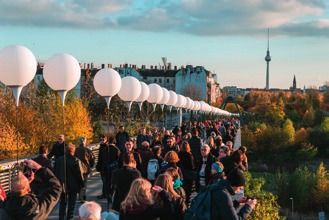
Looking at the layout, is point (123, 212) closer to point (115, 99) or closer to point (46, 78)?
point (46, 78)

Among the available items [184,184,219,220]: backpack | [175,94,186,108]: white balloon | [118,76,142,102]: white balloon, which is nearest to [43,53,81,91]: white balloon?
[184,184,219,220]: backpack

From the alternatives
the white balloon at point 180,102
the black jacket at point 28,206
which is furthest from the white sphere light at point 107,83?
the white balloon at point 180,102

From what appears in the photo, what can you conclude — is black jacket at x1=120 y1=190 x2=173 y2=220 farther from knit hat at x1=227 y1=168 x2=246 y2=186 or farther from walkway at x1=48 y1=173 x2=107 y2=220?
walkway at x1=48 y1=173 x2=107 y2=220

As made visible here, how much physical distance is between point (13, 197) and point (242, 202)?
2649mm

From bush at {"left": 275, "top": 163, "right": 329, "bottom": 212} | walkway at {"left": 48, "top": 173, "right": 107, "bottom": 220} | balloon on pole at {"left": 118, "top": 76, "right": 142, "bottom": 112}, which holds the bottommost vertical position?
bush at {"left": 275, "top": 163, "right": 329, "bottom": 212}

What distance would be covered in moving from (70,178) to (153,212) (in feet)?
15.5

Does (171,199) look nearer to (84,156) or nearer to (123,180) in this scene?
(123,180)

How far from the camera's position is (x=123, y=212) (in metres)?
6.72

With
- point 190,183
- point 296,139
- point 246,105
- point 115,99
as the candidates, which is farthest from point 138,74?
point 190,183

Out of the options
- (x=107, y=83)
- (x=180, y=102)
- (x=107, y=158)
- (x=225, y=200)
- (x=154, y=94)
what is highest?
(x=107, y=83)

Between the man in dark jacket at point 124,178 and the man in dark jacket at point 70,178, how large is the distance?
6.62 feet

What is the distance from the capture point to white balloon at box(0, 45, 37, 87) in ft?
32.6

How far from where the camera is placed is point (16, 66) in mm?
9938

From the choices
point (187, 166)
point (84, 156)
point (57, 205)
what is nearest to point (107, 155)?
point (84, 156)
